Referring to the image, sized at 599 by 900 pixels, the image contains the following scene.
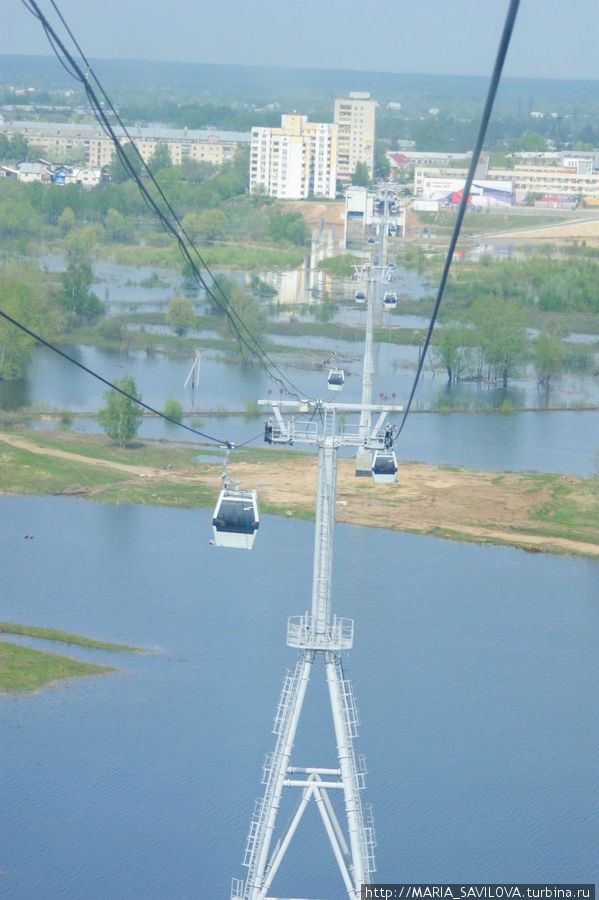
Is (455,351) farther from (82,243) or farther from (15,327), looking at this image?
(82,243)

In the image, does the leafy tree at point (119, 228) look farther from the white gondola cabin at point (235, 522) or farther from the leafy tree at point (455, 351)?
the white gondola cabin at point (235, 522)

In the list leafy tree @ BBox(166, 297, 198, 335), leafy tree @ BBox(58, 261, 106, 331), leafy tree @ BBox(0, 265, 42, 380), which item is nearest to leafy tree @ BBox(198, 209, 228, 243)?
leafy tree @ BBox(166, 297, 198, 335)

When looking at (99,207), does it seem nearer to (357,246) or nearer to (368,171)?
(357,246)

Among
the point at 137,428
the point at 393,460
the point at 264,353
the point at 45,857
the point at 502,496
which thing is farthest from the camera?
the point at 264,353

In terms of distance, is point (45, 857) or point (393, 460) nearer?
point (393, 460)

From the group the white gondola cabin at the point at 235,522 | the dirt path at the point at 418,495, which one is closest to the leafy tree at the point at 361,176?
the dirt path at the point at 418,495

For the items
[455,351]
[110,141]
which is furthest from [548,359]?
[110,141]

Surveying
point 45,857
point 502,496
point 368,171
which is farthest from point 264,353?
point 368,171
